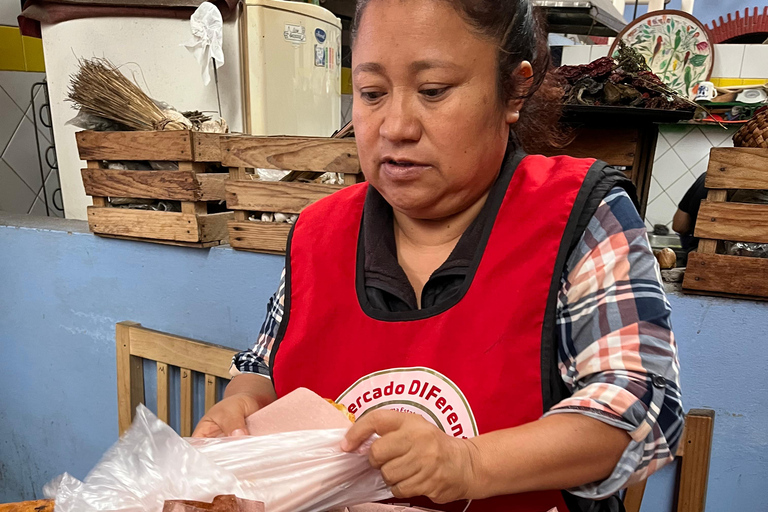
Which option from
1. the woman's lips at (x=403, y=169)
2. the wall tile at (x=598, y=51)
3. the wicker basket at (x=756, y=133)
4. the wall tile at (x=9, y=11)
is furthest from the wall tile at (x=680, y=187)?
the wall tile at (x=9, y=11)

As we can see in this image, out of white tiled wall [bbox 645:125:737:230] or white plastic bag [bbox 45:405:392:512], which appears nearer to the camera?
white plastic bag [bbox 45:405:392:512]

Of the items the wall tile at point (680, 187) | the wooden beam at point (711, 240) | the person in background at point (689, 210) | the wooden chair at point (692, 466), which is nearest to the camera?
the wooden chair at point (692, 466)

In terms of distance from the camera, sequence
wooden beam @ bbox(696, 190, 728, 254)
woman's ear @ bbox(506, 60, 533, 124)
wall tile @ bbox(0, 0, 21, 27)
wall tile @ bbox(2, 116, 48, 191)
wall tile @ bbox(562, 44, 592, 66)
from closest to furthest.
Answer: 1. woman's ear @ bbox(506, 60, 533, 124)
2. wooden beam @ bbox(696, 190, 728, 254)
3. wall tile @ bbox(0, 0, 21, 27)
4. wall tile @ bbox(2, 116, 48, 191)
5. wall tile @ bbox(562, 44, 592, 66)

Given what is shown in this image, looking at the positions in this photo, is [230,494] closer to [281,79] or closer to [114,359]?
[114,359]

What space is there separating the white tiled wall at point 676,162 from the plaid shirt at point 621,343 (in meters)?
3.48

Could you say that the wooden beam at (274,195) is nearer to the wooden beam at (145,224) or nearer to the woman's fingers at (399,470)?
the wooden beam at (145,224)

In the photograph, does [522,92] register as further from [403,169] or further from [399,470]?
[399,470]

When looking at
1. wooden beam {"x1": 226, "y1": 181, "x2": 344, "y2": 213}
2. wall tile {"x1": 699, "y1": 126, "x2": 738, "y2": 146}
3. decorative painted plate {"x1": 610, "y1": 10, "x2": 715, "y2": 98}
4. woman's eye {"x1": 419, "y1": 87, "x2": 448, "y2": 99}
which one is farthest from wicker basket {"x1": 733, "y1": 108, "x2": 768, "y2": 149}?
wall tile {"x1": 699, "y1": 126, "x2": 738, "y2": 146}

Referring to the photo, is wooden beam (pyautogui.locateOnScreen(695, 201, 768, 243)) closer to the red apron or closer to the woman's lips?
the red apron

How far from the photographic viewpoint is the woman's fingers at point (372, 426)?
673mm

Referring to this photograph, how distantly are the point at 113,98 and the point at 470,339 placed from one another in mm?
1457

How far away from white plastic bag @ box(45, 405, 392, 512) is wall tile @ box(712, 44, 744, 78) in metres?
4.27

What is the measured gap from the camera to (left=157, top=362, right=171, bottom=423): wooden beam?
1.78 m

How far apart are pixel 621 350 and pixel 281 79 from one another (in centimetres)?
185
